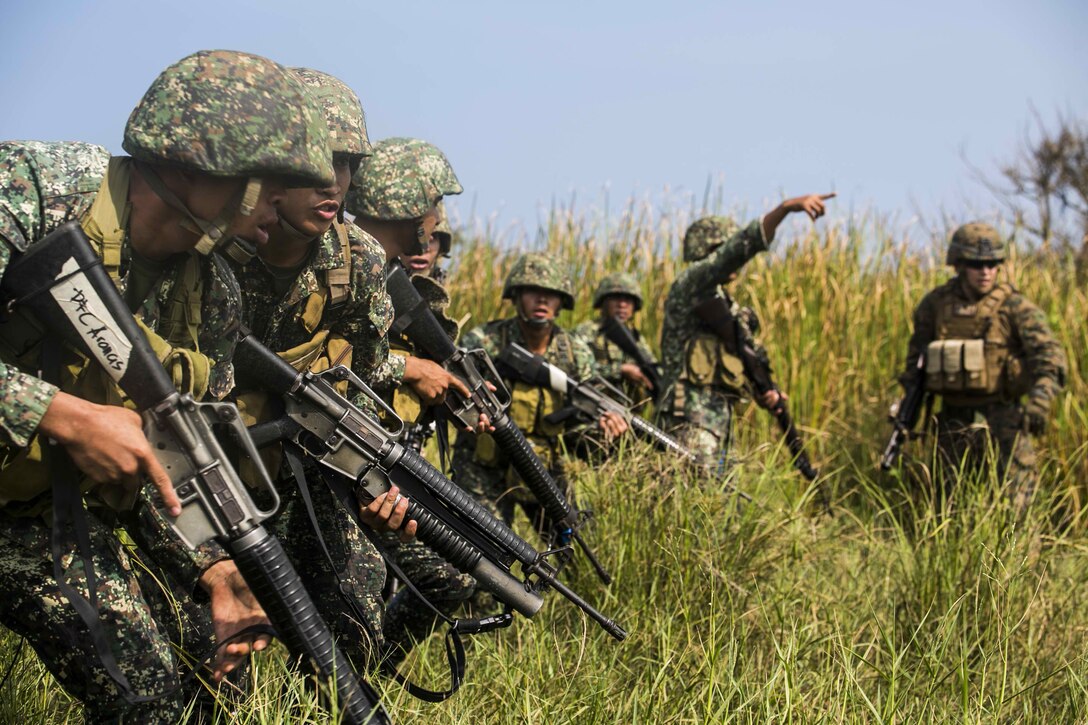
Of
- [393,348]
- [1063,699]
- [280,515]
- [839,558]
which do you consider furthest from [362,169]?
[1063,699]

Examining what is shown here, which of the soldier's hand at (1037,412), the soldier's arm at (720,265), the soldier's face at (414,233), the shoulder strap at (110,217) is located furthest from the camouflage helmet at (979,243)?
the shoulder strap at (110,217)

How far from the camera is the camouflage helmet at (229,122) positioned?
2299mm

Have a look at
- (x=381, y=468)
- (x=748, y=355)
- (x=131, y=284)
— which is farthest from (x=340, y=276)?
(x=748, y=355)

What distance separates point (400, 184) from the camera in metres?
3.99

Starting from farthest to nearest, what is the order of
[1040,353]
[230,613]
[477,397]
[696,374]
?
[1040,353]
[696,374]
[477,397]
[230,613]

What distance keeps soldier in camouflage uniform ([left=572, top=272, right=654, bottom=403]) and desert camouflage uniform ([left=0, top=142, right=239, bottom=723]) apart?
5076mm

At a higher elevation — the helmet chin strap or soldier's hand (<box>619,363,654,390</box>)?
the helmet chin strap

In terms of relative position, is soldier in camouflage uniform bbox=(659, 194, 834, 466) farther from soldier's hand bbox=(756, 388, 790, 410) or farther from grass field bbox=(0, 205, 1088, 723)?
grass field bbox=(0, 205, 1088, 723)

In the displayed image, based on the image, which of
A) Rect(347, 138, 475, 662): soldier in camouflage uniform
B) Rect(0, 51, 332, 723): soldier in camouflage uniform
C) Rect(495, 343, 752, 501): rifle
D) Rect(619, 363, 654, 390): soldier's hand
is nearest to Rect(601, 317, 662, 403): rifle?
Rect(619, 363, 654, 390): soldier's hand

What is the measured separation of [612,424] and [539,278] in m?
0.91

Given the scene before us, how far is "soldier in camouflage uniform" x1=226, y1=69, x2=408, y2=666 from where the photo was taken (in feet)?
9.78

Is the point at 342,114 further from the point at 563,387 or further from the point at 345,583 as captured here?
the point at 563,387

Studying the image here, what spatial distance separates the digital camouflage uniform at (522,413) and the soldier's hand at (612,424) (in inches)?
8.3

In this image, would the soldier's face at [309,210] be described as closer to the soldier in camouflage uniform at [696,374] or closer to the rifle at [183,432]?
the rifle at [183,432]
